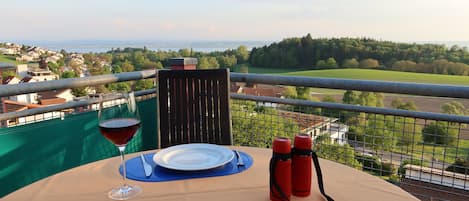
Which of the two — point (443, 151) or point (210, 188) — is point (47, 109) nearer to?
point (210, 188)

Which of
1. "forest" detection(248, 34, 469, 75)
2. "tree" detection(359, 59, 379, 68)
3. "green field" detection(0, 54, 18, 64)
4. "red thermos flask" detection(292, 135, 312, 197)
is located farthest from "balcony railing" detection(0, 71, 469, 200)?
"tree" detection(359, 59, 379, 68)

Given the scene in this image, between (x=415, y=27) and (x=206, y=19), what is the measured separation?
8446 mm

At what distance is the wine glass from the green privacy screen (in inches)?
45.0

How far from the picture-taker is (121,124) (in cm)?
96

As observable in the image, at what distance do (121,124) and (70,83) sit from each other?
1401mm

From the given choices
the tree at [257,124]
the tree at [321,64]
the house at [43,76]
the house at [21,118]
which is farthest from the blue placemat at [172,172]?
the tree at [321,64]

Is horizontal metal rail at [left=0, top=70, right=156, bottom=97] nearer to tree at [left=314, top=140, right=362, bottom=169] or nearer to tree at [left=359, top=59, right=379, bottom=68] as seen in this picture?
tree at [left=314, top=140, right=362, bottom=169]

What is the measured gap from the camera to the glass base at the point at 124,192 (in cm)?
95

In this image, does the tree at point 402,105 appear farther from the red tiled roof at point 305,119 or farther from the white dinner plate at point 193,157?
the white dinner plate at point 193,157

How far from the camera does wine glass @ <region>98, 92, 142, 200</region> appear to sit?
0.95 m

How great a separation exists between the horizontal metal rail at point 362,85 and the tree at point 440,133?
1.16 ft

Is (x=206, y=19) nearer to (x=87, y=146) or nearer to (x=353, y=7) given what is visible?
(x=353, y=7)

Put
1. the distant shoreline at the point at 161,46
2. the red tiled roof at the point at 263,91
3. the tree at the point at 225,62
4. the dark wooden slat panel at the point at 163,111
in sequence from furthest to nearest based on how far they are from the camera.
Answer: the distant shoreline at the point at 161,46
the red tiled roof at the point at 263,91
the tree at the point at 225,62
the dark wooden slat panel at the point at 163,111

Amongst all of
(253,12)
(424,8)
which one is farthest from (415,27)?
(253,12)
